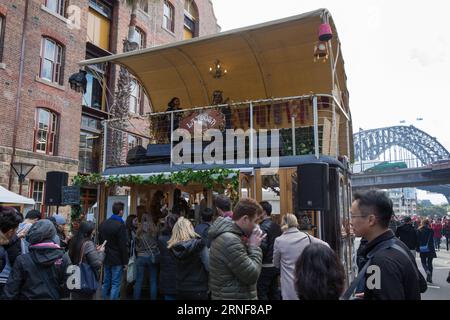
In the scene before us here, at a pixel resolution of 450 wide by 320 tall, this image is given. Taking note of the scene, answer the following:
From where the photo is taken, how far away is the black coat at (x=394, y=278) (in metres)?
2.22

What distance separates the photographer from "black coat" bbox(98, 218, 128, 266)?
6734 mm

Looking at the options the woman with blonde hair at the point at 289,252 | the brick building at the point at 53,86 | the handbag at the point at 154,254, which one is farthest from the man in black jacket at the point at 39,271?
the brick building at the point at 53,86

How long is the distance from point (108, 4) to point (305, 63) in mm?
16198

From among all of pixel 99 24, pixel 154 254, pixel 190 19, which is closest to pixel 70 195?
pixel 154 254

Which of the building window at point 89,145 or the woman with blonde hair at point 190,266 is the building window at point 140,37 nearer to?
the building window at point 89,145

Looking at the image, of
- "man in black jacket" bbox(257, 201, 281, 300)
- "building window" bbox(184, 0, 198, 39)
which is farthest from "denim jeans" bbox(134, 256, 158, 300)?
"building window" bbox(184, 0, 198, 39)

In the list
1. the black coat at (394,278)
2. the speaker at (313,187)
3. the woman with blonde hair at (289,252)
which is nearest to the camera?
the black coat at (394,278)

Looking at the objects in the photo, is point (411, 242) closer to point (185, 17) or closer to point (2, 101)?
point (2, 101)

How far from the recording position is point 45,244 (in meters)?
3.68

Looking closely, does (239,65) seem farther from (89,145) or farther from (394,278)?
(89,145)

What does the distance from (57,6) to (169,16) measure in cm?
955

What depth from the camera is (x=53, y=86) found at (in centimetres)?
1778

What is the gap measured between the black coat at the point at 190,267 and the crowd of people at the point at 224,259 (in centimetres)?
1

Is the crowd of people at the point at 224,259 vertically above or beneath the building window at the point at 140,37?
beneath
